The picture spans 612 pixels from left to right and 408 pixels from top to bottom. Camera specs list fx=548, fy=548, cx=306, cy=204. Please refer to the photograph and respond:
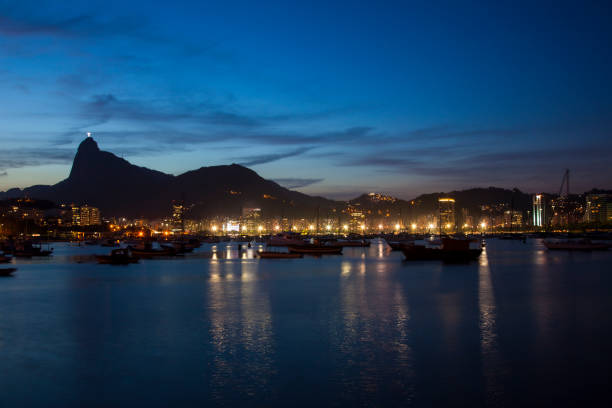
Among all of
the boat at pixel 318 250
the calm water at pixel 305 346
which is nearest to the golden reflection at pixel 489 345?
the calm water at pixel 305 346

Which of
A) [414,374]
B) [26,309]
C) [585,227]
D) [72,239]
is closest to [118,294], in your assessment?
[26,309]

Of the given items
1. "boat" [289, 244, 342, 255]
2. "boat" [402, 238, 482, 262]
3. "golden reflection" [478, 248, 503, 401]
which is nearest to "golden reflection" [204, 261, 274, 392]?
"golden reflection" [478, 248, 503, 401]

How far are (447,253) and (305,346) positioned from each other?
47543 mm

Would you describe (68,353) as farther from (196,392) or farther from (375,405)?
(375,405)

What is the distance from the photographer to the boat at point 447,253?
61.4 metres

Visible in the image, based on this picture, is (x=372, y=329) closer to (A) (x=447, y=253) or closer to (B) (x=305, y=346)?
(B) (x=305, y=346)

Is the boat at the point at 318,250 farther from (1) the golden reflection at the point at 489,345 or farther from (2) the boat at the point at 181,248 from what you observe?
(1) the golden reflection at the point at 489,345

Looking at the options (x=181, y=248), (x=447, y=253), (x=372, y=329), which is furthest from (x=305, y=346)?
(x=181, y=248)

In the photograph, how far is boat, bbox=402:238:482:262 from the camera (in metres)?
61.4

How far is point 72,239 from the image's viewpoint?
182 meters

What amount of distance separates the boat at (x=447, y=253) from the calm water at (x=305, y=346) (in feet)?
91.1

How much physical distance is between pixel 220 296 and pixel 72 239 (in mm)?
169336

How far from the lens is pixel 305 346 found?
55.7 ft

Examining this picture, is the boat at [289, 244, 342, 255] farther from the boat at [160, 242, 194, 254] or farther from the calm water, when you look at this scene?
the calm water
